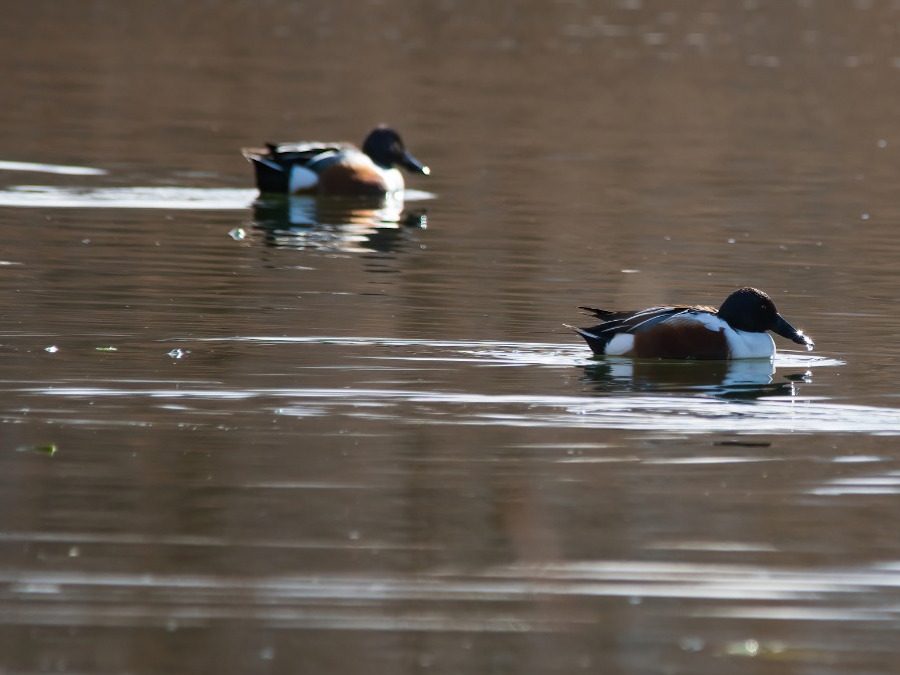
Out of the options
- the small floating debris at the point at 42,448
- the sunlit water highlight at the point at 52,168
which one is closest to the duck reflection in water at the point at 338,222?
the sunlit water highlight at the point at 52,168

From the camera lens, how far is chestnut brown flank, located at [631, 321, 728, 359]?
11992mm

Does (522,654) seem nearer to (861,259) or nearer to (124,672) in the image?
(124,672)

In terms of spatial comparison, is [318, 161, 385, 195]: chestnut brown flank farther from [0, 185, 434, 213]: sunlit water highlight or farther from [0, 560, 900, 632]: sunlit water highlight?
[0, 560, 900, 632]: sunlit water highlight

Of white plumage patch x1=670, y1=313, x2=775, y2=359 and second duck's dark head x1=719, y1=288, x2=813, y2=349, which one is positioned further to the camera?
second duck's dark head x1=719, y1=288, x2=813, y2=349

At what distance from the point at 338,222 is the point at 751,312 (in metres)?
8.29

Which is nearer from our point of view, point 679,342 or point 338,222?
point 679,342

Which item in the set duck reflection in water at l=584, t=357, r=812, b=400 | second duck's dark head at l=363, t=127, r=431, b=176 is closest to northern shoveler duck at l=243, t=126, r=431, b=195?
second duck's dark head at l=363, t=127, r=431, b=176

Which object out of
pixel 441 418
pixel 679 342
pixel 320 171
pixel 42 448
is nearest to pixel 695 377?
pixel 679 342

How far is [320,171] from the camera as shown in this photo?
2169cm

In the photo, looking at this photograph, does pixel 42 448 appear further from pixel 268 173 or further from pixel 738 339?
pixel 268 173

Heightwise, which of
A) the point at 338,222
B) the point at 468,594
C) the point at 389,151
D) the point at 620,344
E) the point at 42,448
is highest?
the point at 389,151

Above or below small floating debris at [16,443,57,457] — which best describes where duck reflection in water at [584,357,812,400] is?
above

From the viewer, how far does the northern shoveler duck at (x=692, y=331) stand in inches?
473

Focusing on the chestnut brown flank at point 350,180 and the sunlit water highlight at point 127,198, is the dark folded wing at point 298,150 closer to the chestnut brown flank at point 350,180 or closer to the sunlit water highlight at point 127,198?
the chestnut brown flank at point 350,180
